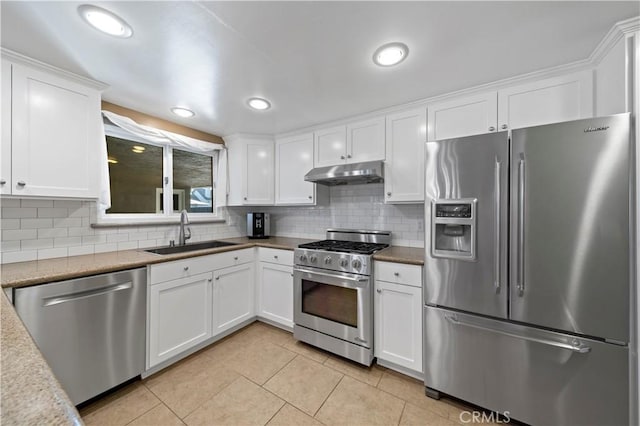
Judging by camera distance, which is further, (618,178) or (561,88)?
(561,88)

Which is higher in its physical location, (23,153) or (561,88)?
(561,88)

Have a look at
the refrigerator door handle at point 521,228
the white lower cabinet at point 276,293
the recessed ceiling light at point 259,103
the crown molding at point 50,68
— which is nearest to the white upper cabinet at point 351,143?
the recessed ceiling light at point 259,103

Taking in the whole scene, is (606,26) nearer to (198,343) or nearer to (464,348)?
(464,348)

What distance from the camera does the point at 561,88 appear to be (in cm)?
169

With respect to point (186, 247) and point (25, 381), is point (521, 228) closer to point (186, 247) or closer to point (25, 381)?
point (25, 381)

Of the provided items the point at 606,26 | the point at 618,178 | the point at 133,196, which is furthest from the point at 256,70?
the point at 618,178

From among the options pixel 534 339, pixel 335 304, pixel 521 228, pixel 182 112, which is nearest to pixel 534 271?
pixel 521 228

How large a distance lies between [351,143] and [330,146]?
25cm

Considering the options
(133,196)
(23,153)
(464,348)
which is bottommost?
(464,348)

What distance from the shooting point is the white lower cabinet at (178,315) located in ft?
6.31

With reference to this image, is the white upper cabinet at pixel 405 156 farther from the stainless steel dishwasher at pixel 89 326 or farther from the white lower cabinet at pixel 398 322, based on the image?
the stainless steel dishwasher at pixel 89 326

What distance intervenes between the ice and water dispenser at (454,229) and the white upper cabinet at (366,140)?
0.90m

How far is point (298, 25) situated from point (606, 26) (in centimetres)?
168

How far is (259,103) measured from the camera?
88.3 inches
